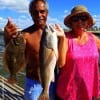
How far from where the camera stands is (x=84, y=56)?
462cm

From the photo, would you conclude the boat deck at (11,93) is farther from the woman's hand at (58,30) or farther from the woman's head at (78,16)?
the woman's hand at (58,30)

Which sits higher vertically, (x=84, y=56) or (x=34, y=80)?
(x=84, y=56)

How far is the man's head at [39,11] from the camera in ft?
15.5

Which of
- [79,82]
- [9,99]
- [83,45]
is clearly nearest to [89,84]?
[79,82]

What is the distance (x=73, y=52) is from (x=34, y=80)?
26.4 inches

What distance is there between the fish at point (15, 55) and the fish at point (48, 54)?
0.29m

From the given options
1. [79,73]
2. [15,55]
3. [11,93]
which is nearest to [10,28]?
[15,55]

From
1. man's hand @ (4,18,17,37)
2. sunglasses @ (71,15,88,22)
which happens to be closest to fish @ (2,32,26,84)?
man's hand @ (4,18,17,37)

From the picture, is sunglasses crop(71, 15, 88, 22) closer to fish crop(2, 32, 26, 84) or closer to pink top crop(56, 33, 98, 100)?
pink top crop(56, 33, 98, 100)

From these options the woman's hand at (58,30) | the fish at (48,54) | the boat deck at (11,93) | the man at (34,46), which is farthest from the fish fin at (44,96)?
the boat deck at (11,93)

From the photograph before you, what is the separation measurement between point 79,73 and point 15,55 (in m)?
0.86

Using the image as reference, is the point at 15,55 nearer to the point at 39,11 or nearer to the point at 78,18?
the point at 39,11

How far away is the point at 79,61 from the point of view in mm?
4578

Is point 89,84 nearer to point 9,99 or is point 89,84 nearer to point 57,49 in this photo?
point 57,49
